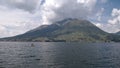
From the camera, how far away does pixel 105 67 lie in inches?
3078

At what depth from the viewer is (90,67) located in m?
76.5

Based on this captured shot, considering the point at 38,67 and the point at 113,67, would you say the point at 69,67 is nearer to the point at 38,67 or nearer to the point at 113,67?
the point at 38,67

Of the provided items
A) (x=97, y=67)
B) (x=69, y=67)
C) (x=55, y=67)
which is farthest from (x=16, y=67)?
(x=97, y=67)

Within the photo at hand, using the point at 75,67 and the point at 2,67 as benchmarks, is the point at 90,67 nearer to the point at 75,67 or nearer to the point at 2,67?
the point at 75,67

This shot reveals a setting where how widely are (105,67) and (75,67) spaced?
39.0 feet

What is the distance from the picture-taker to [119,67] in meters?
78.1

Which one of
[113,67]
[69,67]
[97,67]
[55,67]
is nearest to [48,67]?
[55,67]

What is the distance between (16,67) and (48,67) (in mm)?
11644

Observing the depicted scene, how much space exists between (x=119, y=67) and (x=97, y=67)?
8539mm

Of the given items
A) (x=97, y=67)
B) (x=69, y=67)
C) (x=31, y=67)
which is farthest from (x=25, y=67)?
(x=97, y=67)

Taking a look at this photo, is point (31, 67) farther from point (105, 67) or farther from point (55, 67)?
point (105, 67)

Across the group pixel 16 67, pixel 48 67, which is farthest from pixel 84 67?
pixel 16 67

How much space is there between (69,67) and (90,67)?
311 inches

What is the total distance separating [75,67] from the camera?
249ft
